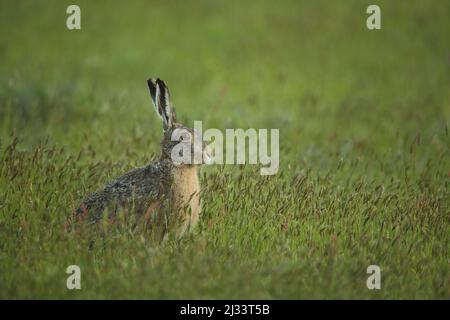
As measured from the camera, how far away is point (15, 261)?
571 cm

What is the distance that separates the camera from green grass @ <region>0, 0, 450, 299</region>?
5.73 meters

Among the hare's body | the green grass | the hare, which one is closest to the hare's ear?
the hare

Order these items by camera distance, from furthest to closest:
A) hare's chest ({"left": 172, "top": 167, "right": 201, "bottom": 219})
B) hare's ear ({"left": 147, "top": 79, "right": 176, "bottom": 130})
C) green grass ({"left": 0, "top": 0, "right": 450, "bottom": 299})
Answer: hare's ear ({"left": 147, "top": 79, "right": 176, "bottom": 130}), hare's chest ({"left": 172, "top": 167, "right": 201, "bottom": 219}), green grass ({"left": 0, "top": 0, "right": 450, "bottom": 299})

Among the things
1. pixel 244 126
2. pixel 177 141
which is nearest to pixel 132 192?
pixel 177 141

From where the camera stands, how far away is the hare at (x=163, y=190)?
6.18 meters

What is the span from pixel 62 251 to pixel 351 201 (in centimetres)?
294

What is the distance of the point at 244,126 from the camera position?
11375mm

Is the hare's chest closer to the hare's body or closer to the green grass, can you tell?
the hare's body

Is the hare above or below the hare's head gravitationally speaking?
below

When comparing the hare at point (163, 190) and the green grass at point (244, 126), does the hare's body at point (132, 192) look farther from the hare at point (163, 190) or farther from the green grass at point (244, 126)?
the green grass at point (244, 126)

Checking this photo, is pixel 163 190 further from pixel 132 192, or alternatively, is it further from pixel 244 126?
pixel 244 126

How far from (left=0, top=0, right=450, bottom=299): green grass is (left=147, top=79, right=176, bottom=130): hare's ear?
86cm

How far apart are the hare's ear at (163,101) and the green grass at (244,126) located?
2.82ft

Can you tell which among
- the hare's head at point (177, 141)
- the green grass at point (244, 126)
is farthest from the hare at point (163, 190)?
the green grass at point (244, 126)
